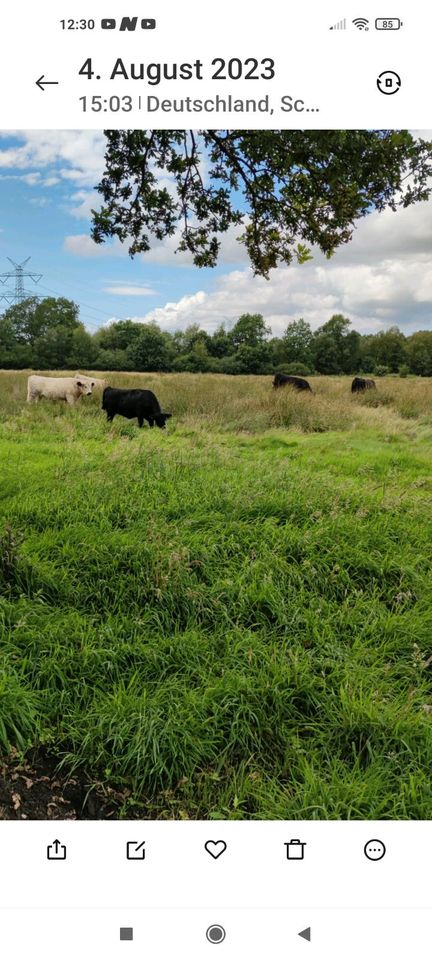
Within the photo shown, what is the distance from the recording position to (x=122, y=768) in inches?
112

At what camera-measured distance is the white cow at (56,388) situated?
14.9m

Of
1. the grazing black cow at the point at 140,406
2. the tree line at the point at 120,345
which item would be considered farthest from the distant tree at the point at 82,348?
the grazing black cow at the point at 140,406

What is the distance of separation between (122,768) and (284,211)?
5.40 metres

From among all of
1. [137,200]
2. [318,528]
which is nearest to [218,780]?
[318,528]

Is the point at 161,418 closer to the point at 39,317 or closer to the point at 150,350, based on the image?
the point at 150,350

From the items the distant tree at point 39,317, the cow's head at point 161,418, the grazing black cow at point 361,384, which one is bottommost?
the cow's head at point 161,418

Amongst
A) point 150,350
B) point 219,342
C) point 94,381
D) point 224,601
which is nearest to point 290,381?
point 219,342

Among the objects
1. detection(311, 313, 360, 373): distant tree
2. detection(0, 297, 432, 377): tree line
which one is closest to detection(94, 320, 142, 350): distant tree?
detection(0, 297, 432, 377): tree line

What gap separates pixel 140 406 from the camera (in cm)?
1245
